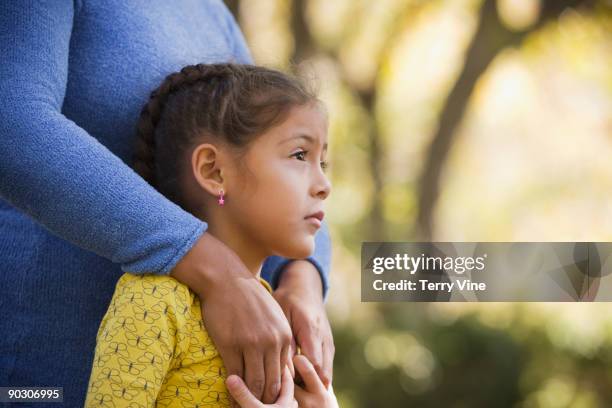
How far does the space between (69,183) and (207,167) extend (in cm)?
39

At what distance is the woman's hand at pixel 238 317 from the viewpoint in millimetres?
1555

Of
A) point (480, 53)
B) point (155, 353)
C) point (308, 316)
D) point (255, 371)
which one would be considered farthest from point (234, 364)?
point (480, 53)

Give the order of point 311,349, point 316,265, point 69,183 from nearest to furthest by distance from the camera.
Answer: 1. point 69,183
2. point 311,349
3. point 316,265

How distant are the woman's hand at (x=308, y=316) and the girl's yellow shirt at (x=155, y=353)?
0.76ft

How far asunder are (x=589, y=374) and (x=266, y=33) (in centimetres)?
548

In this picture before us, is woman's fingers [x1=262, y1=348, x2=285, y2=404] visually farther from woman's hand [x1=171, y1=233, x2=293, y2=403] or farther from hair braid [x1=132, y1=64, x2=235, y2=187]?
hair braid [x1=132, y1=64, x2=235, y2=187]

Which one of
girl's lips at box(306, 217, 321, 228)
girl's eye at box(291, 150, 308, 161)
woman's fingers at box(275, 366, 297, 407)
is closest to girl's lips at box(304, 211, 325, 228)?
girl's lips at box(306, 217, 321, 228)

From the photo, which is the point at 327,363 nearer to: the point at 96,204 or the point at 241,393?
the point at 241,393

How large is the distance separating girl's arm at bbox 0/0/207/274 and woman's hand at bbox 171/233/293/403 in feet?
0.14

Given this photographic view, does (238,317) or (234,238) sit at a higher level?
(234,238)

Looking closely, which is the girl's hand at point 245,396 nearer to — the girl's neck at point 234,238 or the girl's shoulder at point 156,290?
the girl's shoulder at point 156,290

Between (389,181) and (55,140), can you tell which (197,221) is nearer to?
(55,140)

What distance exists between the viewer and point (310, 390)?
1706 millimetres

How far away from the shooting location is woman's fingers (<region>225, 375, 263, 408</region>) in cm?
154
